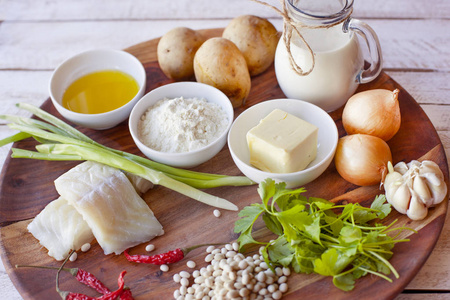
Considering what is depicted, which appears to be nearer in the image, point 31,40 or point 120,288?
point 120,288

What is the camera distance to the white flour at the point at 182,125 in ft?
5.83

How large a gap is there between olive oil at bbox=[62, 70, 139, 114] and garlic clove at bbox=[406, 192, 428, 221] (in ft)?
4.06

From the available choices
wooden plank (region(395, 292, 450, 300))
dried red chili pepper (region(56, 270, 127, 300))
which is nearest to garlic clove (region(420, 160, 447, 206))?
wooden plank (region(395, 292, 450, 300))

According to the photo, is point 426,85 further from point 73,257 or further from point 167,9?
point 73,257

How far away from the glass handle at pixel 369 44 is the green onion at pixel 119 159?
2.18 ft

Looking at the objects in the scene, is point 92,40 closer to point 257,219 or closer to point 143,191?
point 143,191

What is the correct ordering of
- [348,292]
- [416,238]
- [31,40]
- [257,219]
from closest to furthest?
[348,292] → [416,238] → [257,219] → [31,40]

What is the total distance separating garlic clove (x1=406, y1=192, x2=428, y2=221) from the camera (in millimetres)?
1508

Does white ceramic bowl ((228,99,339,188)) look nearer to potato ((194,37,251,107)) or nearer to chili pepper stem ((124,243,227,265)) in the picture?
potato ((194,37,251,107))

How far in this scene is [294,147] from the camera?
159 centimetres

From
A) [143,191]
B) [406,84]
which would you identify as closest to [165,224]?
[143,191]

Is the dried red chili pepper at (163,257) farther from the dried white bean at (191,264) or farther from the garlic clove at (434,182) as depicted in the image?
the garlic clove at (434,182)

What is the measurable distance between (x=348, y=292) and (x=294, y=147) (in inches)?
19.7

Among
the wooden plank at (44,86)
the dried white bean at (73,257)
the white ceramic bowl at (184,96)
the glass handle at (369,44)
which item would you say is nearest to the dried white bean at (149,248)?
the dried white bean at (73,257)
